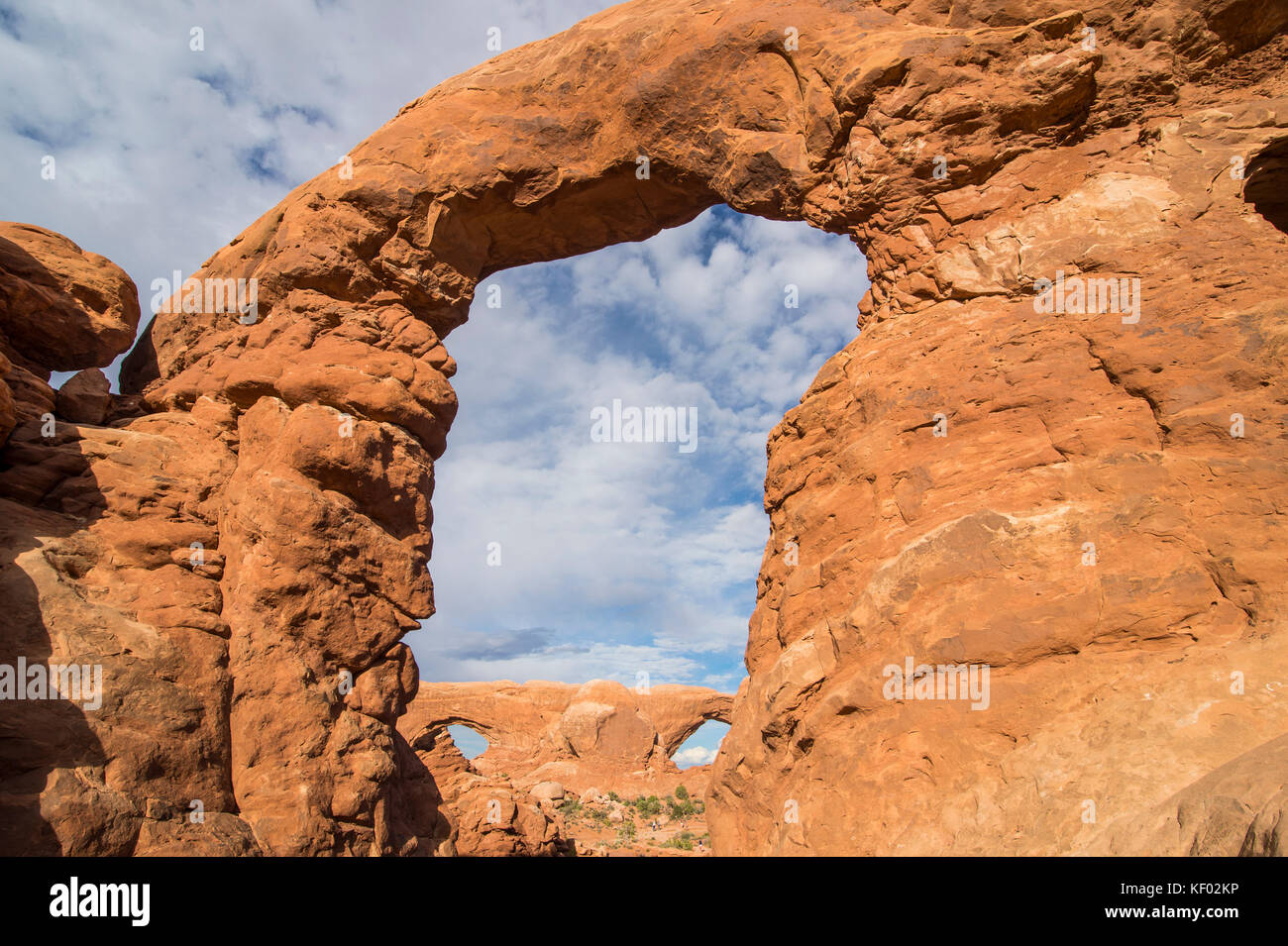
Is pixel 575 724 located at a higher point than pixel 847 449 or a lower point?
lower

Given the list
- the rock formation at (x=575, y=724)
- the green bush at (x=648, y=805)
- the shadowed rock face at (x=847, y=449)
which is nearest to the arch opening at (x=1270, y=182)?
the shadowed rock face at (x=847, y=449)

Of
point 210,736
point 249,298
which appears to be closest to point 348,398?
point 249,298

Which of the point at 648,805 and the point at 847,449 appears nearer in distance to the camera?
the point at 847,449

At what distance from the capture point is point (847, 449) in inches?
262

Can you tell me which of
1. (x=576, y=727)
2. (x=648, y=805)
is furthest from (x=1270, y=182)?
(x=576, y=727)

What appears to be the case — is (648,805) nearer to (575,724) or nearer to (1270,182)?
(575,724)

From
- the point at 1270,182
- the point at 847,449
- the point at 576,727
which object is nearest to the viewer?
the point at 1270,182

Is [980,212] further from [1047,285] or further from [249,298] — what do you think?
[249,298]

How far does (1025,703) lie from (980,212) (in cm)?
439

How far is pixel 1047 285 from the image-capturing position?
20.1ft

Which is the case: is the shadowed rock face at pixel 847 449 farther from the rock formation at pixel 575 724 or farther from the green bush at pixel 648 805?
the rock formation at pixel 575 724

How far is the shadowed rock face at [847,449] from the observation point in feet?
16.1

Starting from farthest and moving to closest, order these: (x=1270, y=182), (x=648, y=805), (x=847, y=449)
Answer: (x=648, y=805), (x=847, y=449), (x=1270, y=182)

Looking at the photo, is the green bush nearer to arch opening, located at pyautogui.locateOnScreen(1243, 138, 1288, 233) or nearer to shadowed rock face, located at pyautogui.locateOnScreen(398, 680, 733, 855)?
shadowed rock face, located at pyautogui.locateOnScreen(398, 680, 733, 855)
